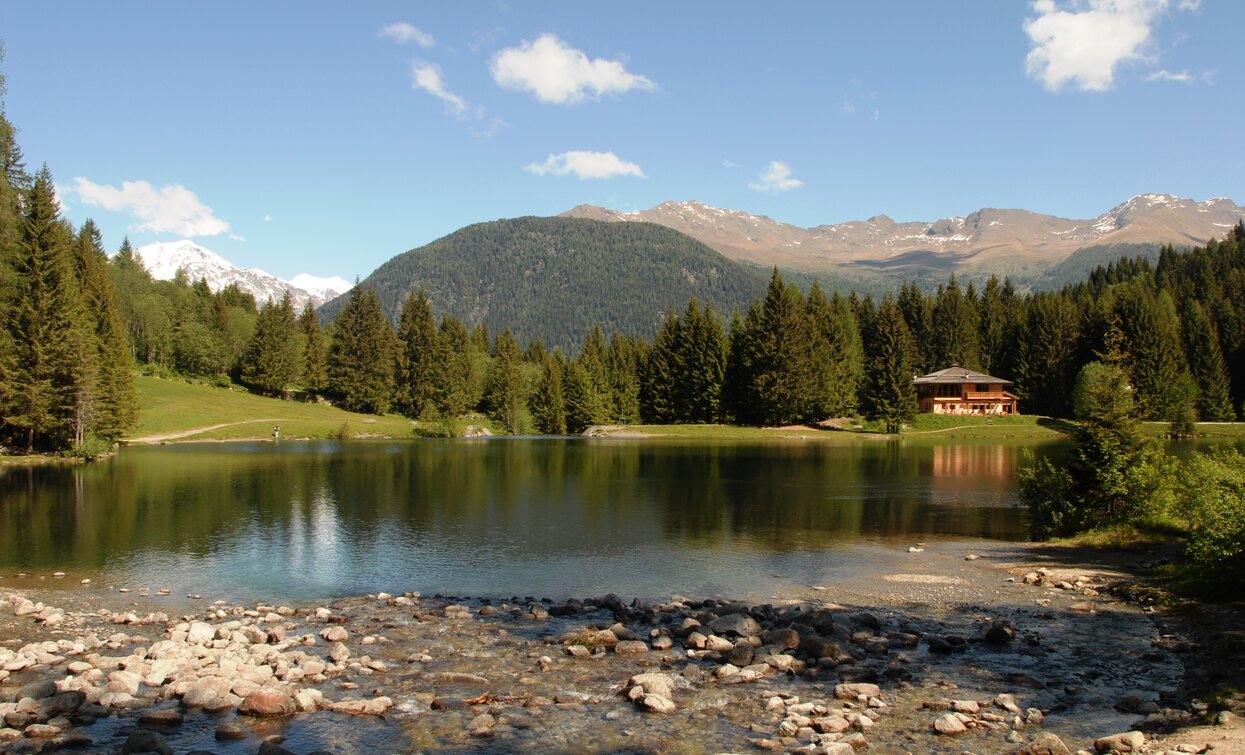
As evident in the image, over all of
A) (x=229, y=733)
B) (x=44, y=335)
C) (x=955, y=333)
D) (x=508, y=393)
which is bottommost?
(x=229, y=733)

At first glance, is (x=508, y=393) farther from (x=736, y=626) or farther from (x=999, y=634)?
(x=999, y=634)

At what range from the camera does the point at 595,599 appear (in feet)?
79.5

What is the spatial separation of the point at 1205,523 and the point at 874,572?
9.92 m

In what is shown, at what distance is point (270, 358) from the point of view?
131 m

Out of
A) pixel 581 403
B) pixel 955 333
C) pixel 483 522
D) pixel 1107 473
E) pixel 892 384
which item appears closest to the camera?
pixel 1107 473

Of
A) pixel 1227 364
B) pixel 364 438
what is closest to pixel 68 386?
pixel 364 438

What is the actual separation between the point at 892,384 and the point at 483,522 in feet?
279

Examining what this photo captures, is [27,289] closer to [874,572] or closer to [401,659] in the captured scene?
[401,659]

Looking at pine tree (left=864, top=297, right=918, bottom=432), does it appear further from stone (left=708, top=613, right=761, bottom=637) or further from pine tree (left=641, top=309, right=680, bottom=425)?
stone (left=708, top=613, right=761, bottom=637)

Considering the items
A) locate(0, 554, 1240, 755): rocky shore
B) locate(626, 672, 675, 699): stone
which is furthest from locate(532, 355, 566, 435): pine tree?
locate(626, 672, 675, 699): stone

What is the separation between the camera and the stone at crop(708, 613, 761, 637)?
19656 millimetres

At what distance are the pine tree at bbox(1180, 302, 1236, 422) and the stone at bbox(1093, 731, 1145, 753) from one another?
12122 cm

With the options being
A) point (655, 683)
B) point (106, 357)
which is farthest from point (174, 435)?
point (655, 683)

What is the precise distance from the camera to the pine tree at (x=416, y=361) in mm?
130375
